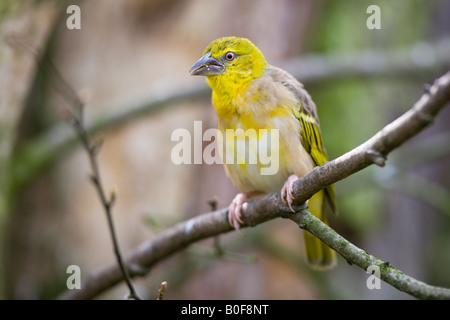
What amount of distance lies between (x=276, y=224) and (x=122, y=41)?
2803mm

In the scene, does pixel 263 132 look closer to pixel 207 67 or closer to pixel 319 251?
pixel 207 67

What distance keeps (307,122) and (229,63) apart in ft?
2.28

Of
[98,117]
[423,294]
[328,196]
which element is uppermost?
[98,117]

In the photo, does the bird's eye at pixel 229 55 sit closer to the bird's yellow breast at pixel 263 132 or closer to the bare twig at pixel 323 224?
the bird's yellow breast at pixel 263 132

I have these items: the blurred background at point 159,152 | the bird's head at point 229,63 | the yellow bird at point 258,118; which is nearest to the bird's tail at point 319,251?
the yellow bird at point 258,118

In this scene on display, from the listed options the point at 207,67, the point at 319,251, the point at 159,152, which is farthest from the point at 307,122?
the point at 159,152

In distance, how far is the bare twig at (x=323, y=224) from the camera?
6.00 feet

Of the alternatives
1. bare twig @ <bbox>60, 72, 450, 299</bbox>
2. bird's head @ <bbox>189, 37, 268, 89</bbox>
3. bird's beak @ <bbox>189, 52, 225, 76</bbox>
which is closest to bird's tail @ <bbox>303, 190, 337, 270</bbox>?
bare twig @ <bbox>60, 72, 450, 299</bbox>

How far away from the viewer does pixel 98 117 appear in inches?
212

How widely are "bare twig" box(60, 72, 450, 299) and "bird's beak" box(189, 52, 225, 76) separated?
948 mm

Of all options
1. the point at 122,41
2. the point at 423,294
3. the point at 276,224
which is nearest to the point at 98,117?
the point at 122,41

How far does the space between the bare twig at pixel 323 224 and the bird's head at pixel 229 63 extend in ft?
3.00
